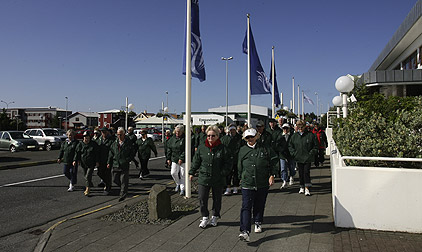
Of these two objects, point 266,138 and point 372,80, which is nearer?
point 266,138

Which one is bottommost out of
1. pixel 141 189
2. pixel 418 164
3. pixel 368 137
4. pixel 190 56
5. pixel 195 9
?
pixel 141 189

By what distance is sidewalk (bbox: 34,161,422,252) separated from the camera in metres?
4.62

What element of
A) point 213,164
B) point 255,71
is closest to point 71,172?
point 213,164

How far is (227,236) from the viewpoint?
5105 millimetres

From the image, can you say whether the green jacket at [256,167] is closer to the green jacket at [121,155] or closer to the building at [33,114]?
the green jacket at [121,155]

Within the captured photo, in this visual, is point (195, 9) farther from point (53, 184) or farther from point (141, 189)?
point (53, 184)

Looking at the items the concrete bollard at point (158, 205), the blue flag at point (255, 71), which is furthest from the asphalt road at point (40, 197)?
the blue flag at point (255, 71)

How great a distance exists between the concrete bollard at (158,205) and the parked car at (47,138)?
2243 centimetres

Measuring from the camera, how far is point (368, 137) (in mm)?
6340

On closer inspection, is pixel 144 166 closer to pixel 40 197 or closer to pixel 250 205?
pixel 40 197

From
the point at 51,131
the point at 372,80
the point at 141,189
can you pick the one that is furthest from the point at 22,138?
the point at 372,80

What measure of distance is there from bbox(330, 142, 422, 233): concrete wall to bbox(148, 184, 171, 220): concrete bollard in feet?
10.00

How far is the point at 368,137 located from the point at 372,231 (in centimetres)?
190

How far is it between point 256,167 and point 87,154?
5.58m
